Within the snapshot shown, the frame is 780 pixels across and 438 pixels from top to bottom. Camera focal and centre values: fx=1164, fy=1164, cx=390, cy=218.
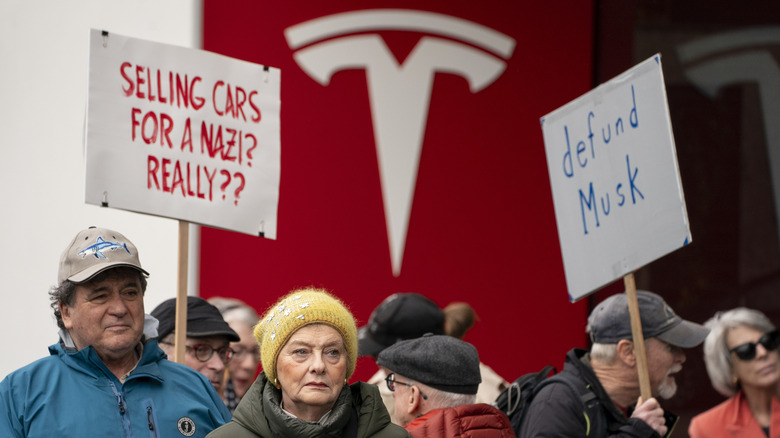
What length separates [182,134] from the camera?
461 centimetres

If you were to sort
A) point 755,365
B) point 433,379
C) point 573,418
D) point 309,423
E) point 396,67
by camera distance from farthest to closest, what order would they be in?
point 396,67
point 755,365
point 573,418
point 433,379
point 309,423

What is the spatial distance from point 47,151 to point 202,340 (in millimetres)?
2985

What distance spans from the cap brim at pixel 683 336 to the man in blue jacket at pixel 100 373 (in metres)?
2.00

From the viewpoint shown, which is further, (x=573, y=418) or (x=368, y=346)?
(x=368, y=346)

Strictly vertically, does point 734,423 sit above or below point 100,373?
below

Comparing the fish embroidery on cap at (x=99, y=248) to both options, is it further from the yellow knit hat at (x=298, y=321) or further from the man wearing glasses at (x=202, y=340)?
the man wearing glasses at (x=202, y=340)

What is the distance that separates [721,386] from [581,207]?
1422 millimetres

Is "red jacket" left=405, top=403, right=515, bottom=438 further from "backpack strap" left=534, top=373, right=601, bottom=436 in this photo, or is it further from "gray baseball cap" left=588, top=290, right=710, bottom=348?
"gray baseball cap" left=588, top=290, right=710, bottom=348

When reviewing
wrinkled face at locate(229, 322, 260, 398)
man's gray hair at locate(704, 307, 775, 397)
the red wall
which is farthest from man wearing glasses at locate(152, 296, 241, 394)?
the red wall

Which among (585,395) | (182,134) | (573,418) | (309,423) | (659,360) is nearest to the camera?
(309,423)

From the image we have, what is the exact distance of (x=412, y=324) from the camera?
5.36 m

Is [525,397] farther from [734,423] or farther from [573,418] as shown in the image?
[734,423]

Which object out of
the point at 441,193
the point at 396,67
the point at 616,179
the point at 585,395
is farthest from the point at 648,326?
the point at 396,67

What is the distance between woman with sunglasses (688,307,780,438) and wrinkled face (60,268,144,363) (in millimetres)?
3086
